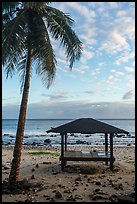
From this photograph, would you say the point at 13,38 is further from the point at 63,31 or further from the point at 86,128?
the point at 86,128

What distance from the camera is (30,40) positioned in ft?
34.7

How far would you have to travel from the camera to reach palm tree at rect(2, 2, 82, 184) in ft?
33.2

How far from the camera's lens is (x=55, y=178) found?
12.4 metres

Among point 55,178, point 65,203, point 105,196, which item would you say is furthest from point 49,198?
point 55,178

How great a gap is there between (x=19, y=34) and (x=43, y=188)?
18.6ft

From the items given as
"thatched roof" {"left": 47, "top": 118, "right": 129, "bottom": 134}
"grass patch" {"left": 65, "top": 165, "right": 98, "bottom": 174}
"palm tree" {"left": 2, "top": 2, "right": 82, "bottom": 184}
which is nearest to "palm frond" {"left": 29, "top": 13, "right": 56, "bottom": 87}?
"palm tree" {"left": 2, "top": 2, "right": 82, "bottom": 184}

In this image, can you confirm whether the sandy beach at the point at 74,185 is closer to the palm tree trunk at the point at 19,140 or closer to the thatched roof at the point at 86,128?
the palm tree trunk at the point at 19,140

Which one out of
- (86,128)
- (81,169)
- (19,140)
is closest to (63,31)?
(19,140)

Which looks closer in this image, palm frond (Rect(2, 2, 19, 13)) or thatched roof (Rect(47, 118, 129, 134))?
palm frond (Rect(2, 2, 19, 13))

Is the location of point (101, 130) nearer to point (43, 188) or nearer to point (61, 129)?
point (61, 129)

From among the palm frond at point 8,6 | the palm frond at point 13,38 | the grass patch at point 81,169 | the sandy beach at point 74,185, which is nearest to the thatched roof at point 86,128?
the grass patch at point 81,169

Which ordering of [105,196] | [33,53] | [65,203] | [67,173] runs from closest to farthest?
1. [65,203]
2. [105,196]
3. [33,53]
4. [67,173]

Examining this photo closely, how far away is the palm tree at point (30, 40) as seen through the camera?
33.2 ft

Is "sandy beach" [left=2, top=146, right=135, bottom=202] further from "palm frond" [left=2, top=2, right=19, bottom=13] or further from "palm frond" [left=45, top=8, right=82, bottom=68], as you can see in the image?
"palm frond" [left=2, top=2, right=19, bottom=13]
